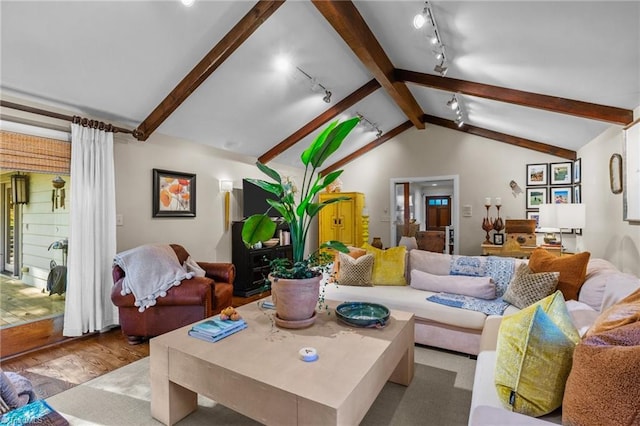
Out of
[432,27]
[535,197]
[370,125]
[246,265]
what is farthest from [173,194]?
[535,197]

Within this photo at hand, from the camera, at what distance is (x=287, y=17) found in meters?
2.96

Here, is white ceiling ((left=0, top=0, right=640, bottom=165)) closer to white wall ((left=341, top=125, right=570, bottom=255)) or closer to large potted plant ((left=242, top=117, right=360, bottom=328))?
white wall ((left=341, top=125, right=570, bottom=255))

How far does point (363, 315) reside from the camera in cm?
211

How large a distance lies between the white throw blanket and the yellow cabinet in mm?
3764

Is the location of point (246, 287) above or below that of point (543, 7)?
below

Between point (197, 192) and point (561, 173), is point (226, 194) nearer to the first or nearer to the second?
point (197, 192)

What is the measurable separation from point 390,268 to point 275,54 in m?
2.70

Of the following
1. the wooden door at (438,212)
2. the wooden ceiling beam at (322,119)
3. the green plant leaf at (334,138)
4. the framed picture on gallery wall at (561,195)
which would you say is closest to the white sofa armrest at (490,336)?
the green plant leaf at (334,138)

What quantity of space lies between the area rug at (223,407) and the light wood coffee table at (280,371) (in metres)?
0.19

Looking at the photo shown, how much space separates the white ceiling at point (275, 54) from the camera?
86.2 inches

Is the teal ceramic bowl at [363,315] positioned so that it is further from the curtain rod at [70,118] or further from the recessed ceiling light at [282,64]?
the curtain rod at [70,118]

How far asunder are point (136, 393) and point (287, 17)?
10.9 feet

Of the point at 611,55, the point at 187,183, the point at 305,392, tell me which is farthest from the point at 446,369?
the point at 187,183

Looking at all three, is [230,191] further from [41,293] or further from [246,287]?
[41,293]
